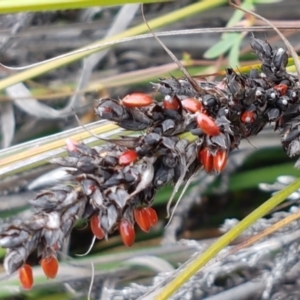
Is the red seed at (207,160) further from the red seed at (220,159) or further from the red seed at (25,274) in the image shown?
the red seed at (25,274)

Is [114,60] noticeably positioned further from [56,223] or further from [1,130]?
[56,223]

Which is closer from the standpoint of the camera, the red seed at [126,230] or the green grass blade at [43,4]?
the red seed at [126,230]

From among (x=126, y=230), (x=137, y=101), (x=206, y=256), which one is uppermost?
(x=137, y=101)

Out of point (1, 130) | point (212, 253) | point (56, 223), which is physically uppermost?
point (56, 223)

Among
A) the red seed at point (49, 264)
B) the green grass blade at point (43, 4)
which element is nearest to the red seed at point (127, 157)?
the red seed at point (49, 264)

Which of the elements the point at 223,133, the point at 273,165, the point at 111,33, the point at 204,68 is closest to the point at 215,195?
the point at 273,165

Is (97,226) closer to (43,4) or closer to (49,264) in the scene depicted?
(49,264)

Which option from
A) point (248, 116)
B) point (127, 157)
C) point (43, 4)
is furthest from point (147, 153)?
point (43, 4)
